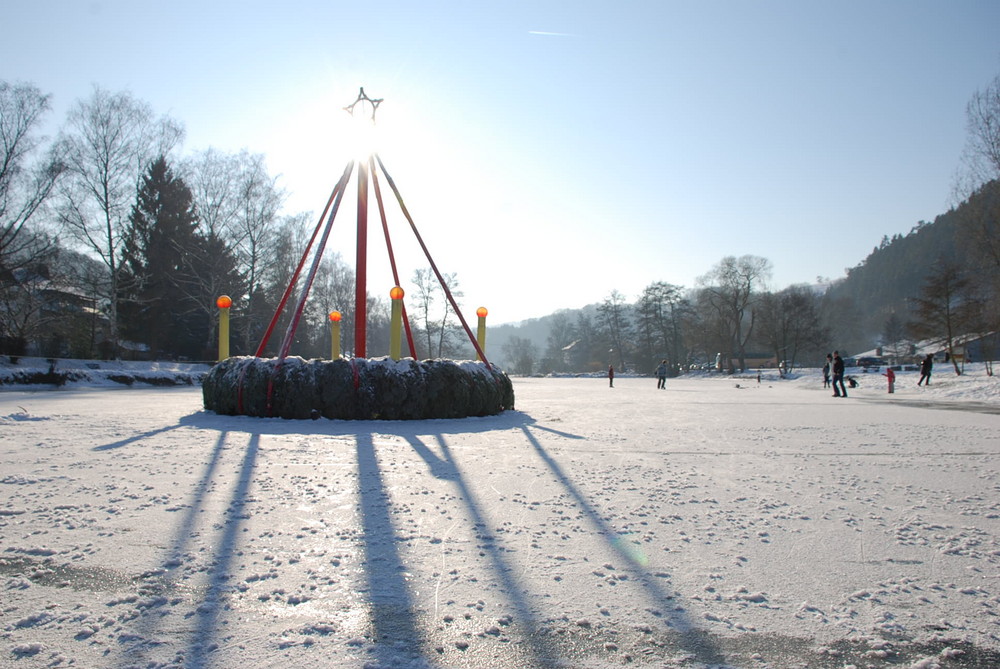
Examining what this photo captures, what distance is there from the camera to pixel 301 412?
9.66m

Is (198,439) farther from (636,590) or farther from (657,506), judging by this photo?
(636,590)

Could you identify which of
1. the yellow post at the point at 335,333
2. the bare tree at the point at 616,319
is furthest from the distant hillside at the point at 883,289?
the yellow post at the point at 335,333

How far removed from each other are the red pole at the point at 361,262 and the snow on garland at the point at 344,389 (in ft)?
7.34

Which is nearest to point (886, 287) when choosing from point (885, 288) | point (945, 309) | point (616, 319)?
point (885, 288)

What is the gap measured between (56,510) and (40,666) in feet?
7.76

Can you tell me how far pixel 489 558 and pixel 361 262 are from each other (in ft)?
33.9

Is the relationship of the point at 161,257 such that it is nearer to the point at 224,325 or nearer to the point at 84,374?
the point at 84,374

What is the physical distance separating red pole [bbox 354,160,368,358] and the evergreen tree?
23.7m

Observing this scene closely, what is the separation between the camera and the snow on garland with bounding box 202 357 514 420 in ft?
31.8

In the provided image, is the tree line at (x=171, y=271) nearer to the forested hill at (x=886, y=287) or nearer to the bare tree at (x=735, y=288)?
the bare tree at (x=735, y=288)

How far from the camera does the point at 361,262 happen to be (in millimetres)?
12570

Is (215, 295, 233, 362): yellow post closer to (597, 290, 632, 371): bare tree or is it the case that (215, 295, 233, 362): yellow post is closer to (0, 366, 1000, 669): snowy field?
(0, 366, 1000, 669): snowy field

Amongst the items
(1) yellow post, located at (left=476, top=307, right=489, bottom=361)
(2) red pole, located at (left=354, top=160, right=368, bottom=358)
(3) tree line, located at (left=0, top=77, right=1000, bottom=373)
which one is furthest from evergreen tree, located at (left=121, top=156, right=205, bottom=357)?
(1) yellow post, located at (left=476, top=307, right=489, bottom=361)

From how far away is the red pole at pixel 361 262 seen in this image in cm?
1225
